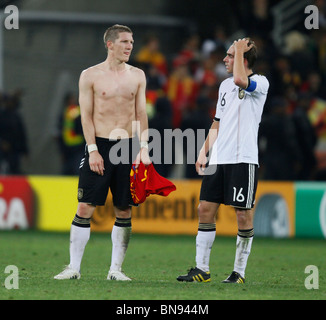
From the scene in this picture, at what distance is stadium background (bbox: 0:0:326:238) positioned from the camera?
16.2 m

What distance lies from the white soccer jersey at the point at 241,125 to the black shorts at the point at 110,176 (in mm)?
864

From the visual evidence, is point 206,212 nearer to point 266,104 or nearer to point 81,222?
point 81,222

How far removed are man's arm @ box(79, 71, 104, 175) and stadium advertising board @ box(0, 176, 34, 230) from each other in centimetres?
761

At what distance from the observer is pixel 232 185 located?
8672 millimetres

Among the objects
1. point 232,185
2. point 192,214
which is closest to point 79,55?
point 192,214

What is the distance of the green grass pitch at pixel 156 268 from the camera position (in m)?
7.73

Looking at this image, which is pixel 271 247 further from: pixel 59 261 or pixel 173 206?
pixel 59 261

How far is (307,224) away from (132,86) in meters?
6.84

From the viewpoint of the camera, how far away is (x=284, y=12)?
2153 cm

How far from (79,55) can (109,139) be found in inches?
502

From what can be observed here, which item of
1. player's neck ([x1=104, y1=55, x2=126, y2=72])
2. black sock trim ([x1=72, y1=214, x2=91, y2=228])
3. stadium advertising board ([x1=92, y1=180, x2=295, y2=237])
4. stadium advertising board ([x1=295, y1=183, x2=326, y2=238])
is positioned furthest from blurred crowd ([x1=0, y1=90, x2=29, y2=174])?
black sock trim ([x1=72, y1=214, x2=91, y2=228])

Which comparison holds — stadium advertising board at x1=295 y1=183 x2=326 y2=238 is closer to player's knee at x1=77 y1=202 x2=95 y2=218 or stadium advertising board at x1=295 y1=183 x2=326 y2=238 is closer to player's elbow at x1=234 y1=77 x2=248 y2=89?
player's elbow at x1=234 y1=77 x2=248 y2=89

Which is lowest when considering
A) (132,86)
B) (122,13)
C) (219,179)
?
(219,179)

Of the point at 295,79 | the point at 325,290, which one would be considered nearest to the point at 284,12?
the point at 295,79
